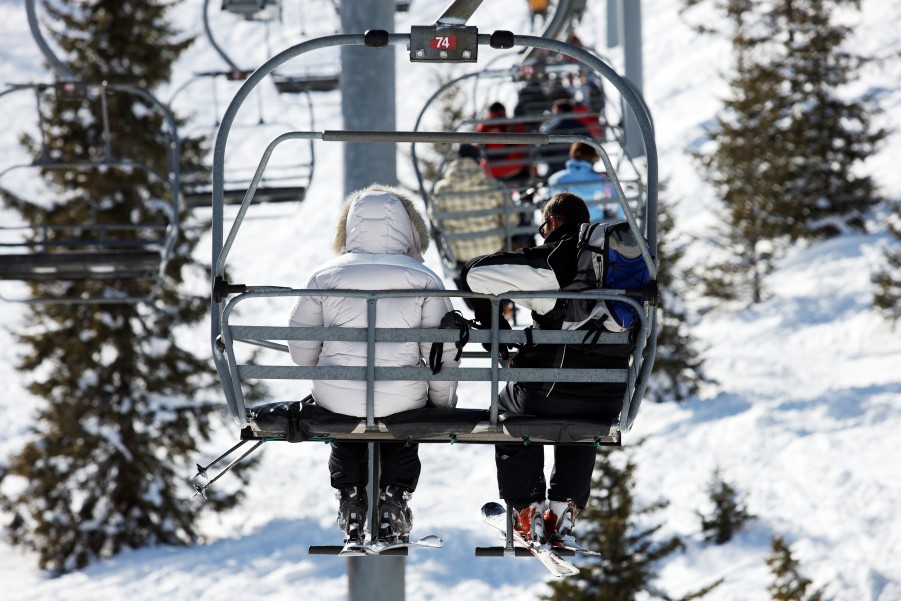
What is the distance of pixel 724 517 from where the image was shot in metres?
15.2

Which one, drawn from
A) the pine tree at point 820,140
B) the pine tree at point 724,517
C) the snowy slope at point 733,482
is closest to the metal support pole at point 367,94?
the snowy slope at point 733,482

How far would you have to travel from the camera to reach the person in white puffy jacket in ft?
14.4

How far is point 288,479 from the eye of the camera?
72.5ft

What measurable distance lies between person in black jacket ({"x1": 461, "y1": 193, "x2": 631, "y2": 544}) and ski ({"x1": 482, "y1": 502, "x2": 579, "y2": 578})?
0.04 m

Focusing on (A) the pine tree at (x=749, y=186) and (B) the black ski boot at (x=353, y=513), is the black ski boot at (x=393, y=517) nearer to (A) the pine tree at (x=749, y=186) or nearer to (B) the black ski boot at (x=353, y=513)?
(B) the black ski boot at (x=353, y=513)

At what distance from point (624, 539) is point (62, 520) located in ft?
37.2

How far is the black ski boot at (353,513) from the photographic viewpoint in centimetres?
488

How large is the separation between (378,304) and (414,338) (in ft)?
0.73

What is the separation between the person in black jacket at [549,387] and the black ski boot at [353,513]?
0.57 metres

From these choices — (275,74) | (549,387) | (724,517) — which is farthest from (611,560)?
(549,387)

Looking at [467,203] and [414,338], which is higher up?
[467,203]

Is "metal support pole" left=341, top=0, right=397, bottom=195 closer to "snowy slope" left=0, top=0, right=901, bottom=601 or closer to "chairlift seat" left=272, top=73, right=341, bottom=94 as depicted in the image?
"snowy slope" left=0, top=0, right=901, bottom=601

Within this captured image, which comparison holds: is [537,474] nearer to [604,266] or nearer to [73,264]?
[604,266]

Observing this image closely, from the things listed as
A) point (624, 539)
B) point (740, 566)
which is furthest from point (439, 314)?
point (740, 566)
